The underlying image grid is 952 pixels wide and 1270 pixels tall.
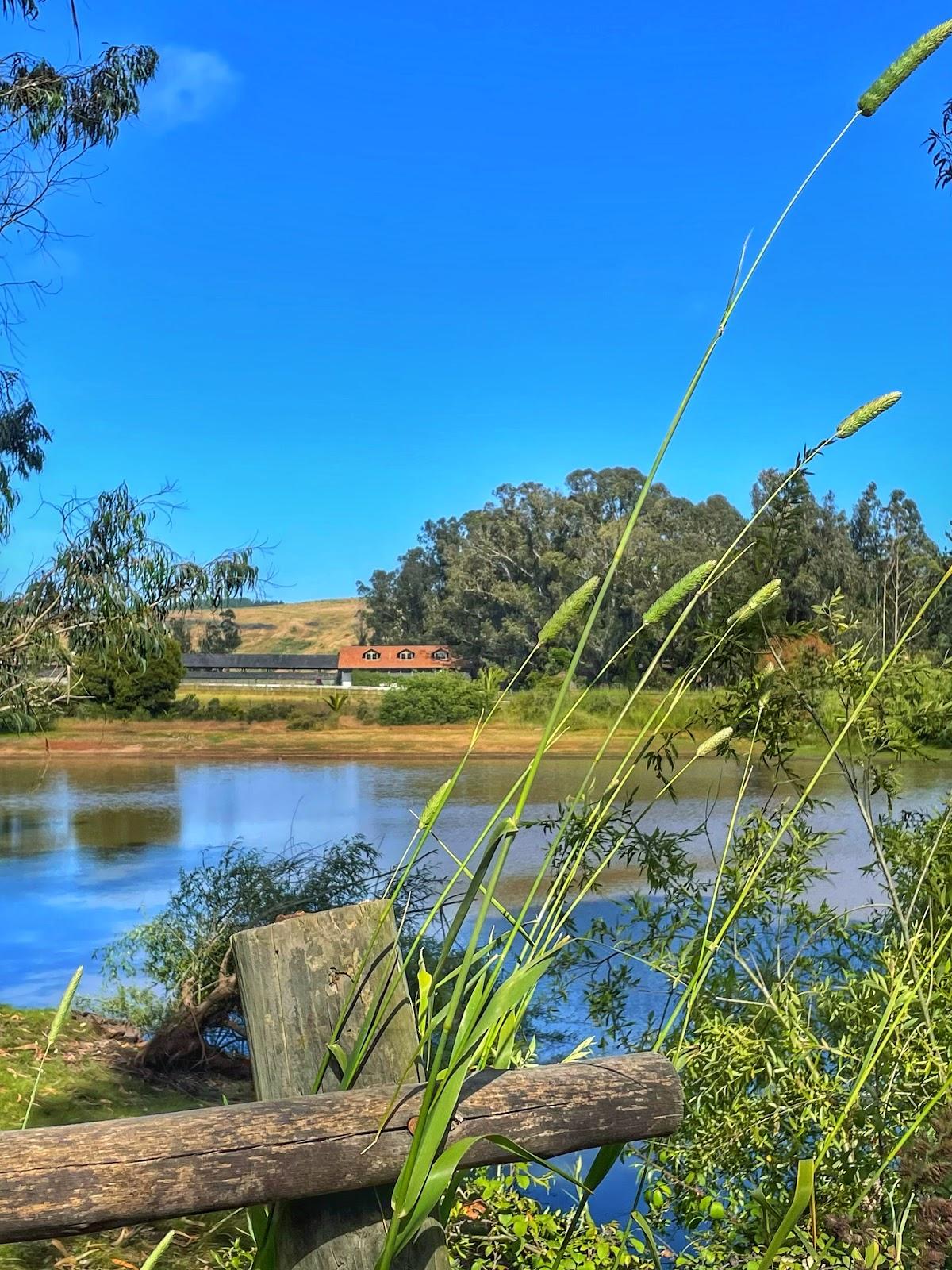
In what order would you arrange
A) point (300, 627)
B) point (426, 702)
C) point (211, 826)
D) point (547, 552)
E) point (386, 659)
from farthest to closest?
point (300, 627) → point (386, 659) → point (547, 552) → point (426, 702) → point (211, 826)

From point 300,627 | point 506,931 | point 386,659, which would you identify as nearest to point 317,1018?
point 506,931

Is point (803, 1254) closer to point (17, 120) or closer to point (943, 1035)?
point (943, 1035)

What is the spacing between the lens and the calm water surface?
205 inches

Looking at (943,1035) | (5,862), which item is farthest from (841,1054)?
(5,862)

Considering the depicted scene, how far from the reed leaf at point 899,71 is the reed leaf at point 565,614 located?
0.31 meters

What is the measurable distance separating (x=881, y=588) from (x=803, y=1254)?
957mm

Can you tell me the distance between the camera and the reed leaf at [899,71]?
64 cm

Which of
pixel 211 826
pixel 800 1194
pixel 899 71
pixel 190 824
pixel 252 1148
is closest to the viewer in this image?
pixel 800 1194

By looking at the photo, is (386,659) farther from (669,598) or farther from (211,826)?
(669,598)

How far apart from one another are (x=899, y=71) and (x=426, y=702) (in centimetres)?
1332

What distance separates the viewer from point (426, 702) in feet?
45.6

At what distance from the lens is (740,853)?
1.85 metres

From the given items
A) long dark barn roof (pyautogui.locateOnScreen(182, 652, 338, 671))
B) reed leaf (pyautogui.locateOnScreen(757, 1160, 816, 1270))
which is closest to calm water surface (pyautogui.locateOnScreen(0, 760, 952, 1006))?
reed leaf (pyautogui.locateOnScreen(757, 1160, 816, 1270))

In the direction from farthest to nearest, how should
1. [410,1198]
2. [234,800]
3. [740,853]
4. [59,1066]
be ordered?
[234,800], [59,1066], [740,853], [410,1198]
